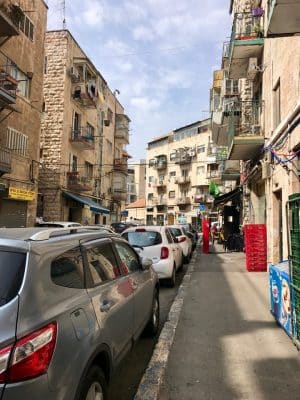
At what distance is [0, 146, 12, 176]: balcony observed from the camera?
1788 cm

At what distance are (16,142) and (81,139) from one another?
10.1 metres

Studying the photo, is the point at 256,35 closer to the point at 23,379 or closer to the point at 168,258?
the point at 168,258

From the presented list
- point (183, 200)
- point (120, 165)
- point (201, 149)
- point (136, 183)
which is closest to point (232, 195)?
point (120, 165)

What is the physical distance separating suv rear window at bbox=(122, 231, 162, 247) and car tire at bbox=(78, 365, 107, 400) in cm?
705

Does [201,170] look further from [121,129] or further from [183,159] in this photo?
[121,129]

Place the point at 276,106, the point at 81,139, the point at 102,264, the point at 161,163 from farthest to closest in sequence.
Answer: the point at 161,163
the point at 81,139
the point at 276,106
the point at 102,264

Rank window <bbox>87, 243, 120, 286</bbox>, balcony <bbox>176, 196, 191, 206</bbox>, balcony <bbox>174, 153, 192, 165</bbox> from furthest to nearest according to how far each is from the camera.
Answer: balcony <bbox>176, 196, 191, 206</bbox>, balcony <bbox>174, 153, 192, 165</bbox>, window <bbox>87, 243, 120, 286</bbox>

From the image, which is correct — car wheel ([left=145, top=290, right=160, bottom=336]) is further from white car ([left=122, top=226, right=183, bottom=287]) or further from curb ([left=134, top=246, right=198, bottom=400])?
white car ([left=122, top=226, right=183, bottom=287])

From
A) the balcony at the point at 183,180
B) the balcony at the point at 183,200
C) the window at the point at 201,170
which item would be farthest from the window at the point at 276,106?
the balcony at the point at 183,200

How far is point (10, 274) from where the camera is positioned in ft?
8.22

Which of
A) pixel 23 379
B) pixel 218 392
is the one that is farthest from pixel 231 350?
pixel 23 379

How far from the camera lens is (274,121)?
12.4 meters

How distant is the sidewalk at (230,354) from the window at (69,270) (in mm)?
1605

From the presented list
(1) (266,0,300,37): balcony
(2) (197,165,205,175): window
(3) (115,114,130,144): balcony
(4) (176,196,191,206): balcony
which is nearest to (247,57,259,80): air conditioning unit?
(1) (266,0,300,37): balcony
